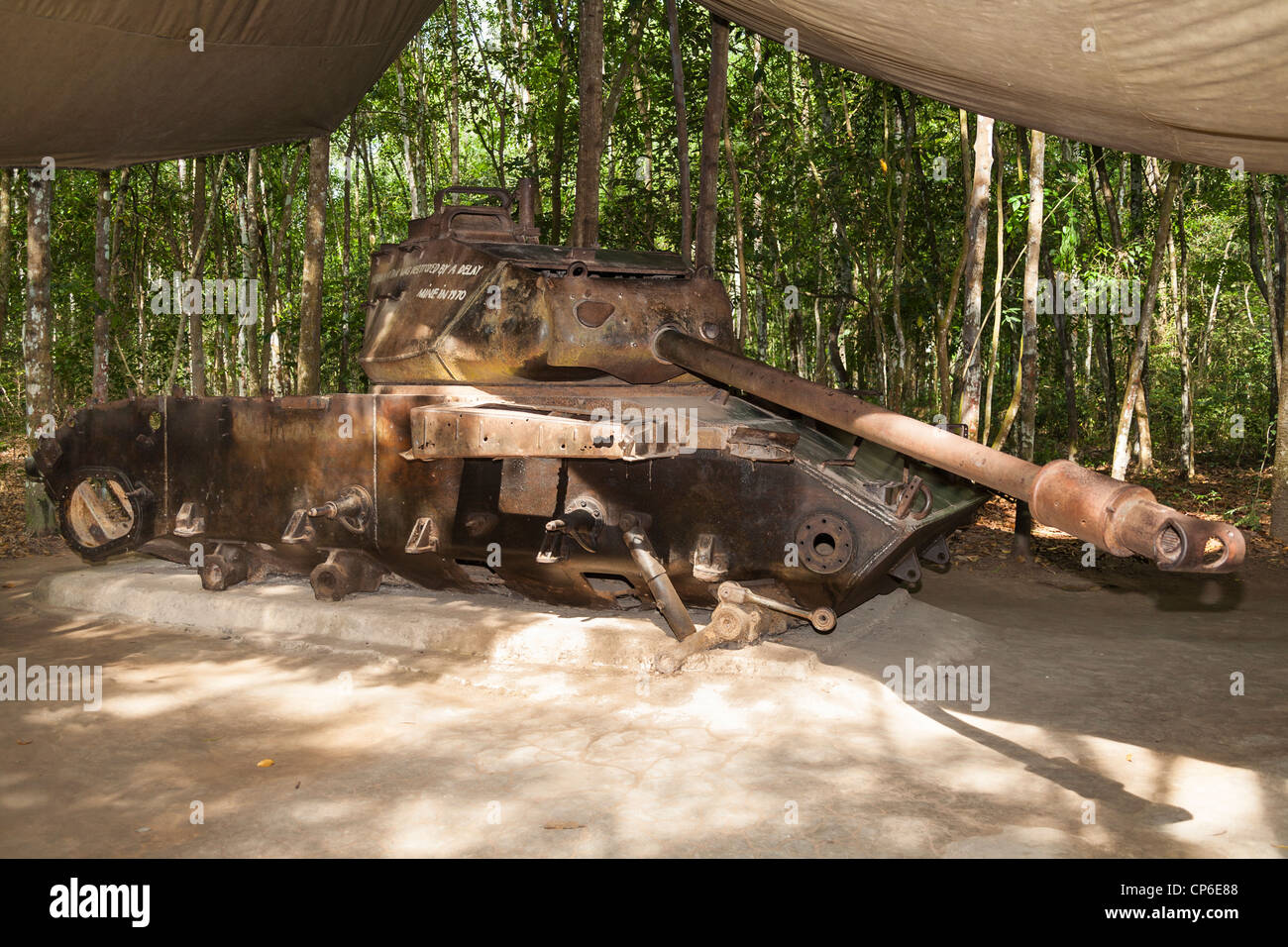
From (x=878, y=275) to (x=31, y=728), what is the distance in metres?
15.0

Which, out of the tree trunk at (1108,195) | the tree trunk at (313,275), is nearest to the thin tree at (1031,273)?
the tree trunk at (1108,195)

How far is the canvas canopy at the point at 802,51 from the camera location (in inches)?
132

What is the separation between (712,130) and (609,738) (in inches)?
243

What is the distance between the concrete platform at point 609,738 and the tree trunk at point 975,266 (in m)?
2.98

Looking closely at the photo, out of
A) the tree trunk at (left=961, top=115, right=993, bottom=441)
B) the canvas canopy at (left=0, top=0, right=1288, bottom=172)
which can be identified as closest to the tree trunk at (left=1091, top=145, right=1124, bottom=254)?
the tree trunk at (left=961, top=115, right=993, bottom=441)

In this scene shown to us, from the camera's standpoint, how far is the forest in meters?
10.6

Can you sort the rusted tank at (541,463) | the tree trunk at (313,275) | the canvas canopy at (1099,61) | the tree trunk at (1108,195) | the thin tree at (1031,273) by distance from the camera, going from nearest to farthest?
1. the canvas canopy at (1099,61)
2. the rusted tank at (541,463)
3. the thin tree at (1031,273)
4. the tree trunk at (313,275)
5. the tree trunk at (1108,195)

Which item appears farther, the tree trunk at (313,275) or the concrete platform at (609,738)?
the tree trunk at (313,275)

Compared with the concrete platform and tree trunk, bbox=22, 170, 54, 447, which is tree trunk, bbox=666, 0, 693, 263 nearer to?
the concrete platform

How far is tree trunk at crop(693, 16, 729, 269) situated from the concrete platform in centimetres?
415

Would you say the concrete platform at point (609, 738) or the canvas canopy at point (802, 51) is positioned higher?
the canvas canopy at point (802, 51)

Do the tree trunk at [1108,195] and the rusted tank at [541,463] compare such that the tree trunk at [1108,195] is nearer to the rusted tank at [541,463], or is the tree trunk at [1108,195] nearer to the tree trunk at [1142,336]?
the tree trunk at [1142,336]

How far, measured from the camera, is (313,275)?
37.5ft

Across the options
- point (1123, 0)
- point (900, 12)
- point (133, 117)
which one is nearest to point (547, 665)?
point (900, 12)
